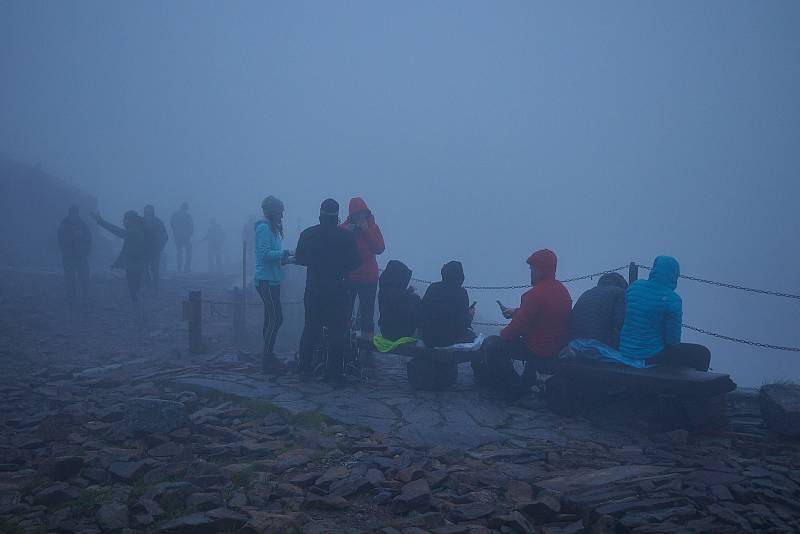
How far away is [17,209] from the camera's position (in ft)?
75.8

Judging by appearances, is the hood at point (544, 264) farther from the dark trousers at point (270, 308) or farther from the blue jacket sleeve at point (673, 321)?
the dark trousers at point (270, 308)

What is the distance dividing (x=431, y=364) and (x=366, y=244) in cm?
215

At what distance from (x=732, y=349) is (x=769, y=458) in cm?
6427

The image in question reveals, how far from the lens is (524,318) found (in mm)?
6605

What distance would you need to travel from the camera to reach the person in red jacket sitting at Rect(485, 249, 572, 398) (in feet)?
21.5

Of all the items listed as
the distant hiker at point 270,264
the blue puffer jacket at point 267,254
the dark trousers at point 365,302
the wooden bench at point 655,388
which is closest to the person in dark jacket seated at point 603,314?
the wooden bench at point 655,388

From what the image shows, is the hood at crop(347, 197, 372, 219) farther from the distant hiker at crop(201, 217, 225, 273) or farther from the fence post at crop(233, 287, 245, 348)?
the distant hiker at crop(201, 217, 225, 273)

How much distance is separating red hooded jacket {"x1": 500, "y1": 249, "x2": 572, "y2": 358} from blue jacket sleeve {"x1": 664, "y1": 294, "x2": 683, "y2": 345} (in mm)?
1102

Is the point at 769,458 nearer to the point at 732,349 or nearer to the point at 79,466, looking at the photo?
the point at 79,466

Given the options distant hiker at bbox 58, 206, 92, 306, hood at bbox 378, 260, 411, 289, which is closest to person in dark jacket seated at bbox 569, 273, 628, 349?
hood at bbox 378, 260, 411, 289

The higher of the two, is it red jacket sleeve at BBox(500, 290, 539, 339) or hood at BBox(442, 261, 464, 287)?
hood at BBox(442, 261, 464, 287)

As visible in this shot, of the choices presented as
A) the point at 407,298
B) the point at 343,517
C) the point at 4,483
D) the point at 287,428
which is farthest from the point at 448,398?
the point at 4,483

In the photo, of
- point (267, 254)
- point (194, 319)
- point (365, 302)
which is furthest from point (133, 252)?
point (365, 302)

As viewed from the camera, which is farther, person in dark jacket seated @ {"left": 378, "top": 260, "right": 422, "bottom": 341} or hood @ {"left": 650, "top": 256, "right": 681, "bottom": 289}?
person in dark jacket seated @ {"left": 378, "top": 260, "right": 422, "bottom": 341}
